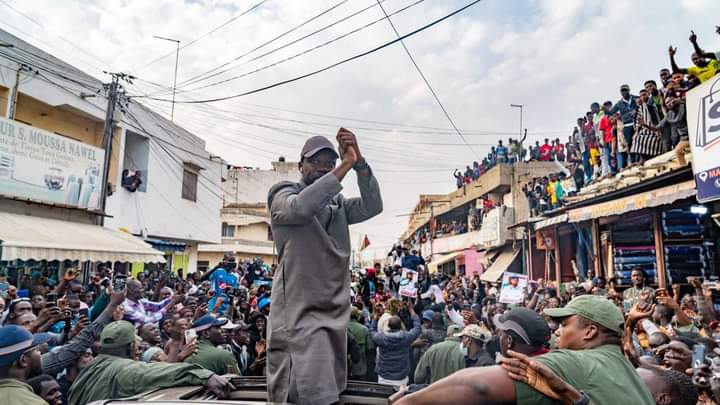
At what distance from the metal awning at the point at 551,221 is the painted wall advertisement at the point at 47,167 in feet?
40.9

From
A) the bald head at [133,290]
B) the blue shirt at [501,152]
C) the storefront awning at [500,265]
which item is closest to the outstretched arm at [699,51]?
the bald head at [133,290]

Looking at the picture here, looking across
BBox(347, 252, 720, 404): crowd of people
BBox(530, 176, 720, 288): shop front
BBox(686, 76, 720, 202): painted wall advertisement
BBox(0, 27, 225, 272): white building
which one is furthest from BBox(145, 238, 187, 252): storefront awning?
BBox(686, 76, 720, 202): painted wall advertisement

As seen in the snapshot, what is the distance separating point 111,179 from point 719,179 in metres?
17.0

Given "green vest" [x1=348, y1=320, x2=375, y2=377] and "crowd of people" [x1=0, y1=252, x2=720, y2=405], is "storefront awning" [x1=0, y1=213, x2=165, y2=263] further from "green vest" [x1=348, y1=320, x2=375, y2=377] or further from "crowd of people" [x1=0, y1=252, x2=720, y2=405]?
"green vest" [x1=348, y1=320, x2=375, y2=377]

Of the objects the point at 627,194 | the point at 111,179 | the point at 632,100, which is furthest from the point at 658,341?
the point at 111,179

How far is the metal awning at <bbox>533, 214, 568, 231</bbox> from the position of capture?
36.5 feet

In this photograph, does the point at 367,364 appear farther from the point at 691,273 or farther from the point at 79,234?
the point at 79,234

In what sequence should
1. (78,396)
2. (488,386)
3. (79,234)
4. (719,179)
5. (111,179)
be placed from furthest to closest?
(111,179) < (79,234) < (719,179) < (78,396) < (488,386)

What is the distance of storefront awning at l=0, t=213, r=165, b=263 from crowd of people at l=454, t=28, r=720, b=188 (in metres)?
12.1

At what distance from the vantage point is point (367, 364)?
271 inches

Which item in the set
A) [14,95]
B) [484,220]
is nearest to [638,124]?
[484,220]

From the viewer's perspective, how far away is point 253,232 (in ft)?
133

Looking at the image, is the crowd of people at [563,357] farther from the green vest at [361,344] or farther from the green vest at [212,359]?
the green vest at [212,359]

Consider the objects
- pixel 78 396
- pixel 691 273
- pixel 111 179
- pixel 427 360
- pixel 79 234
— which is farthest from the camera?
pixel 111 179
